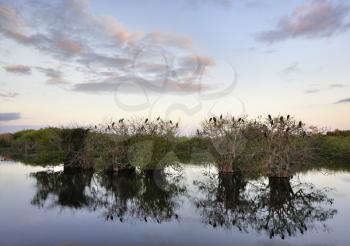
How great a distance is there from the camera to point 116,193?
1839 cm

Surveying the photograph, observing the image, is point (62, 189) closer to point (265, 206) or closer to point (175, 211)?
point (175, 211)

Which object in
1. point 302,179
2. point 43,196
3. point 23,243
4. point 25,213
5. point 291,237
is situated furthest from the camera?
point 302,179

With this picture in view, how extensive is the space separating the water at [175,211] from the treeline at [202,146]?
5.06ft

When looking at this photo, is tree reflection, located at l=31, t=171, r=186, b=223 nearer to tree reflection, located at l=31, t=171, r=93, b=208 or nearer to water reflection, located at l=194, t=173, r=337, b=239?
tree reflection, located at l=31, t=171, r=93, b=208

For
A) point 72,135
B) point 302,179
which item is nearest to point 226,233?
point 302,179

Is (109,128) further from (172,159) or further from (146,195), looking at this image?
(146,195)

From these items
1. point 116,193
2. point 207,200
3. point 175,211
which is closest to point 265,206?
point 207,200

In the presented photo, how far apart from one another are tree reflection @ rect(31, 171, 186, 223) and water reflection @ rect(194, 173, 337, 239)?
4.90 ft

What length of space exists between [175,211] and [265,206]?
3.56 m

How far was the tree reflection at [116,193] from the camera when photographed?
47.3 ft

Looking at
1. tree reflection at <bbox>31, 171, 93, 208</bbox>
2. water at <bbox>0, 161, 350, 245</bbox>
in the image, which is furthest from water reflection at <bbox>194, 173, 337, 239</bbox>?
tree reflection at <bbox>31, 171, 93, 208</bbox>

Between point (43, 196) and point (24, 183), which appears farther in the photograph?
point (24, 183)

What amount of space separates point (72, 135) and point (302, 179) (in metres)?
17.5

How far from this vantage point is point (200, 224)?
12406 millimetres
